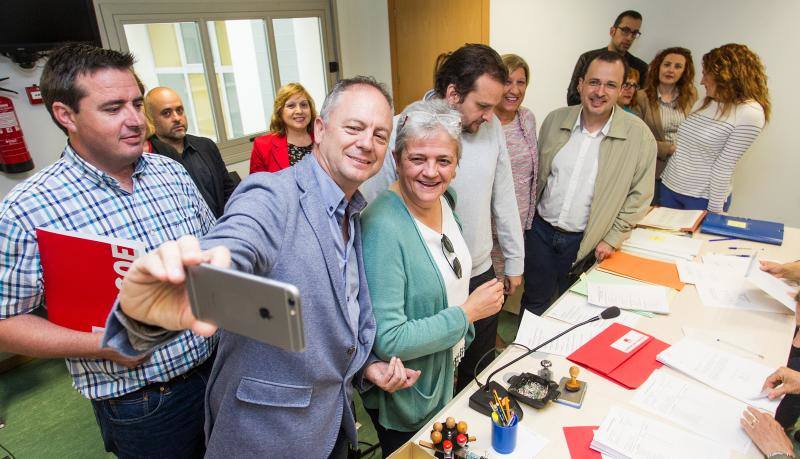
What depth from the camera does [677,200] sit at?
10.2ft

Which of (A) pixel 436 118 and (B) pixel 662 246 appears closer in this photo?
(A) pixel 436 118

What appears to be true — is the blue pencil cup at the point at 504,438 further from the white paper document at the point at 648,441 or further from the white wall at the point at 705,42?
the white wall at the point at 705,42

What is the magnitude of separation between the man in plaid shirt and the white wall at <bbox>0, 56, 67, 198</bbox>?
2262 millimetres

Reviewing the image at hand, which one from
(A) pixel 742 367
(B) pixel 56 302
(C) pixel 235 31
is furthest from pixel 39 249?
(C) pixel 235 31

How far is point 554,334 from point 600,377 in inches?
9.3

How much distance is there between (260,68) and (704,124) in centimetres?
397

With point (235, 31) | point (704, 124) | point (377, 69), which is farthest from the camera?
point (377, 69)

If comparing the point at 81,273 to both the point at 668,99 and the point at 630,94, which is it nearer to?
the point at 630,94

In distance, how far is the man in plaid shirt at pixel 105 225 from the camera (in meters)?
0.99

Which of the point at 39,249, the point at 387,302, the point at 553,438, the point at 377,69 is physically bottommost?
the point at 553,438

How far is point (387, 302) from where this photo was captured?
3.77ft

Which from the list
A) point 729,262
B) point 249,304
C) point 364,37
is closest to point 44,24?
point 364,37

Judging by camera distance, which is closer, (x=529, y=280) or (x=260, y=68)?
(x=529, y=280)

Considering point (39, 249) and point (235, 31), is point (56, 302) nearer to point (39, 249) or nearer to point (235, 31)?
point (39, 249)
